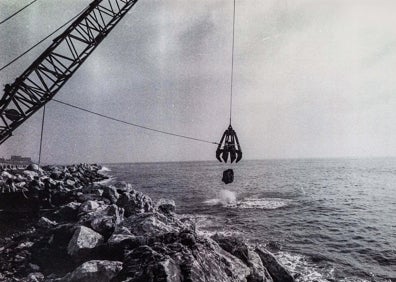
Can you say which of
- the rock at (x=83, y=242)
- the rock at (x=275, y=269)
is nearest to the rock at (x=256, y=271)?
the rock at (x=275, y=269)

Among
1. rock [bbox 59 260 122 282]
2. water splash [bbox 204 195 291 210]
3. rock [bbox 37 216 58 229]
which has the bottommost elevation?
water splash [bbox 204 195 291 210]

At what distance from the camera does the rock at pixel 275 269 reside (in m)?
10.5

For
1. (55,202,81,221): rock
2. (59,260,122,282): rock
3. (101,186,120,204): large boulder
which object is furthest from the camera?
(101,186,120,204): large boulder

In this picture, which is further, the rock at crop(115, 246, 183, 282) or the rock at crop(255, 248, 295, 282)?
the rock at crop(255, 248, 295, 282)

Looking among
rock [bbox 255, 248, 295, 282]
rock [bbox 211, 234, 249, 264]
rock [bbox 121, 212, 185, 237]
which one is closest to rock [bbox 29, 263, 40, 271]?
rock [bbox 121, 212, 185, 237]

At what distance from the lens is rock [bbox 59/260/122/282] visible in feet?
24.5

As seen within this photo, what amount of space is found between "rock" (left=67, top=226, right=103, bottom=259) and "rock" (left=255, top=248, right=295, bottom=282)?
6.61 m

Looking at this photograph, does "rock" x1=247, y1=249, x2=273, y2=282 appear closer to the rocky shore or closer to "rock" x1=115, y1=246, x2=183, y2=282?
the rocky shore

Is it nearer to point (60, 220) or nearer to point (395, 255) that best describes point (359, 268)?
point (395, 255)

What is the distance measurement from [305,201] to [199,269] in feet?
108

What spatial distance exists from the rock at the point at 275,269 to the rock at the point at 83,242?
21.7 feet

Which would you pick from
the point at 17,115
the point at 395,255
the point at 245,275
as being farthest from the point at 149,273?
the point at 395,255

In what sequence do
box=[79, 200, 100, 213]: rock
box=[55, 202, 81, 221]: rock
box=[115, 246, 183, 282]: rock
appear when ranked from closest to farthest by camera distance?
1. box=[115, 246, 183, 282]: rock
2. box=[79, 200, 100, 213]: rock
3. box=[55, 202, 81, 221]: rock

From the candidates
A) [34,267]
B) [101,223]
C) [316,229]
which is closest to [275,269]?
[101,223]
